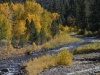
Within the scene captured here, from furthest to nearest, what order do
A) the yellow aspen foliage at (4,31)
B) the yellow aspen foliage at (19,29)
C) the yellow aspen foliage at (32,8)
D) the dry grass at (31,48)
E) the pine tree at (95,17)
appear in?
the yellow aspen foliage at (32,8) → the pine tree at (95,17) → the yellow aspen foliage at (19,29) → the yellow aspen foliage at (4,31) → the dry grass at (31,48)

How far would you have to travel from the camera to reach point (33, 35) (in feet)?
319

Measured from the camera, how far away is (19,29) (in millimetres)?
112250

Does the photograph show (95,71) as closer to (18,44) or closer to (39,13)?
(18,44)

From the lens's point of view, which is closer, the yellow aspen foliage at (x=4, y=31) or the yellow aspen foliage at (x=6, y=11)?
the yellow aspen foliage at (x=4, y=31)

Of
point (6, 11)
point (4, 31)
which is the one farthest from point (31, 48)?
point (6, 11)

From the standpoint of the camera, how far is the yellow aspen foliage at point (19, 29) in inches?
4323

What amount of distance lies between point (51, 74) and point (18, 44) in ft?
181

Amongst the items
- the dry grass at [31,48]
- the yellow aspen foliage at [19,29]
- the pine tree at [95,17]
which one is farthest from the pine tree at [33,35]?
the pine tree at [95,17]

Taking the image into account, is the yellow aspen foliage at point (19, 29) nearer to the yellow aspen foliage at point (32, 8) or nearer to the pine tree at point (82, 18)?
the yellow aspen foliage at point (32, 8)

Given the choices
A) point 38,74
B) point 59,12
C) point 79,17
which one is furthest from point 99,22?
point 38,74

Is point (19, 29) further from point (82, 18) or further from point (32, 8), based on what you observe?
point (82, 18)

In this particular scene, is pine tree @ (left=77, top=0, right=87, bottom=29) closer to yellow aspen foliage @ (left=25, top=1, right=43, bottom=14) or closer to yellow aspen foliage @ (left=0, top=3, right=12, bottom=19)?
yellow aspen foliage @ (left=25, top=1, right=43, bottom=14)

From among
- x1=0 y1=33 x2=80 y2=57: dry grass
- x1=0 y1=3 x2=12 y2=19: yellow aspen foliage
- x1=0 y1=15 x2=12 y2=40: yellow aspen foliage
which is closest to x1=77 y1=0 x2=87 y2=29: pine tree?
x1=0 y1=3 x2=12 y2=19: yellow aspen foliage

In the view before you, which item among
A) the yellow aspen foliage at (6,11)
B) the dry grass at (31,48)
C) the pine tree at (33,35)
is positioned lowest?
the dry grass at (31,48)
